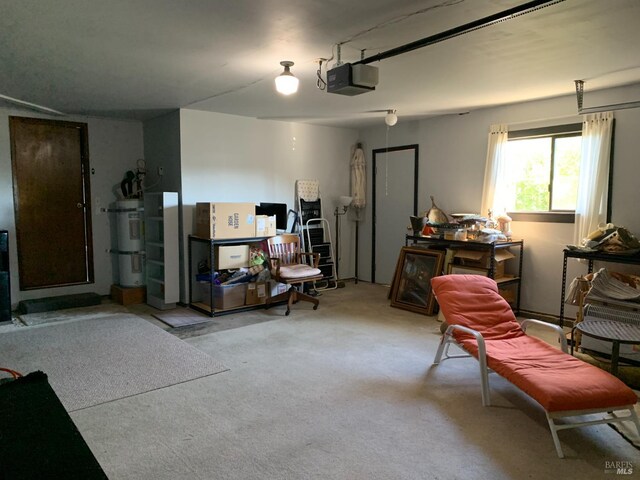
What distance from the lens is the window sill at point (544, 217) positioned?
4.68 meters

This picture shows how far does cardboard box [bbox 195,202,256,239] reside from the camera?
4.94 metres

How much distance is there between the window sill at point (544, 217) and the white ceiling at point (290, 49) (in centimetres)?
130

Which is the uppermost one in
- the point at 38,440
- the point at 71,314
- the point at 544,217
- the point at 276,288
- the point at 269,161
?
the point at 269,161

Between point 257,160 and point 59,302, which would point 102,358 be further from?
point 257,160

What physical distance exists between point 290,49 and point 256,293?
10.3ft

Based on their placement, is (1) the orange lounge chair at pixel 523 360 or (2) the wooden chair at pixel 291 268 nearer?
(1) the orange lounge chair at pixel 523 360

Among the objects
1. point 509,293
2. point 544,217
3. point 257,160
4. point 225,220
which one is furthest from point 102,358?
point 544,217

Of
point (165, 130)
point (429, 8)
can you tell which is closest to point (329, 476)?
point (429, 8)

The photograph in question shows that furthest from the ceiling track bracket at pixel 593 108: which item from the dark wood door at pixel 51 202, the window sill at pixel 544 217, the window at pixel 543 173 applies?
the dark wood door at pixel 51 202

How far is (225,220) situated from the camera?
5016 mm

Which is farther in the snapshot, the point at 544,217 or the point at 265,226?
the point at 265,226

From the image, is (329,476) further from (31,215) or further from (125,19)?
(31,215)

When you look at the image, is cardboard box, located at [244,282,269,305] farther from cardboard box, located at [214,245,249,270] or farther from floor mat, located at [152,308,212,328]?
floor mat, located at [152,308,212,328]

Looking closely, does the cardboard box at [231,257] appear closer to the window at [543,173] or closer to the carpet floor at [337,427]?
the carpet floor at [337,427]
